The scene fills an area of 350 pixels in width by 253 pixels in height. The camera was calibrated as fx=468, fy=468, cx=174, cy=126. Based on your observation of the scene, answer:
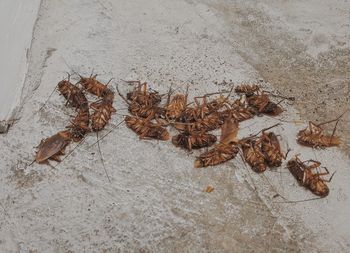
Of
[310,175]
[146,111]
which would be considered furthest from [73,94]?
[310,175]

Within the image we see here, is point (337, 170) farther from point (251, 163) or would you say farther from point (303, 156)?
point (251, 163)

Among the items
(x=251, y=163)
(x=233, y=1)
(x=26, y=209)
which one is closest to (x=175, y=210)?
(x=251, y=163)

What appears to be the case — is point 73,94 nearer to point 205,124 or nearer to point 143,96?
point 143,96

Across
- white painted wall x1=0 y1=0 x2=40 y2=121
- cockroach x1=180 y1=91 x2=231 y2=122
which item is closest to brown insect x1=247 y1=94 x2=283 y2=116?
cockroach x1=180 y1=91 x2=231 y2=122

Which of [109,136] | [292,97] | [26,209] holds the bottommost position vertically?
[26,209]

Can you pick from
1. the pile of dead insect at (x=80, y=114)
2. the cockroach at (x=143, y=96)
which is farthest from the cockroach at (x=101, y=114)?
the cockroach at (x=143, y=96)

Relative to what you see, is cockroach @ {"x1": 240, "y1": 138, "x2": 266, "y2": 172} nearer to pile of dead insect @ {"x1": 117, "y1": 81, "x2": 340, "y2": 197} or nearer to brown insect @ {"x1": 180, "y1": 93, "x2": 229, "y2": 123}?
pile of dead insect @ {"x1": 117, "y1": 81, "x2": 340, "y2": 197}

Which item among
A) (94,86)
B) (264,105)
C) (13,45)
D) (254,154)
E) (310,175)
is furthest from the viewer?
(13,45)
